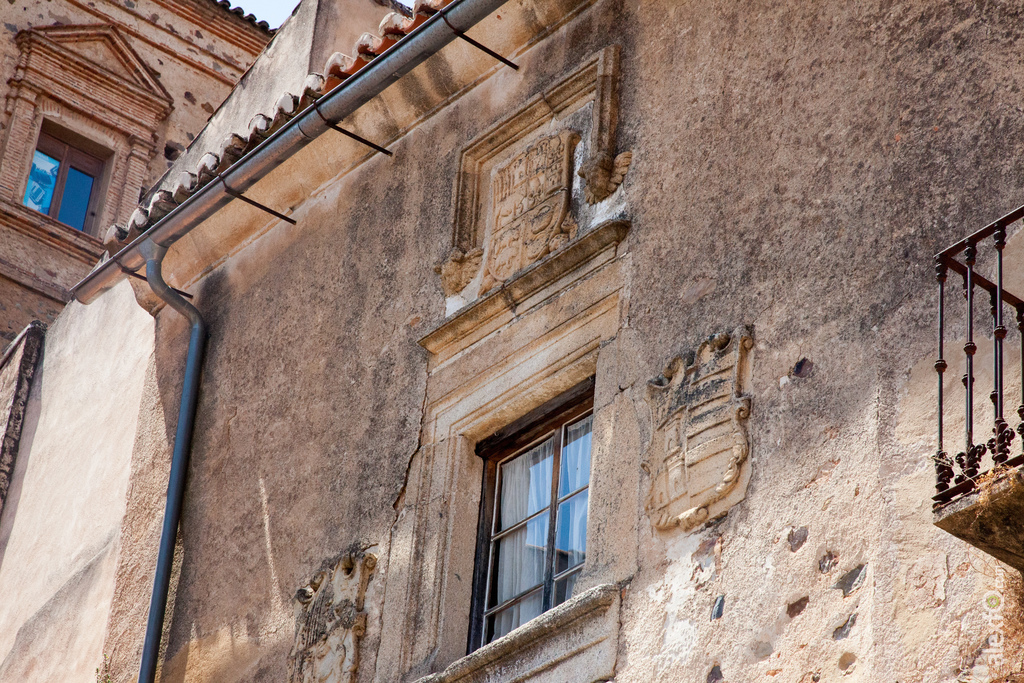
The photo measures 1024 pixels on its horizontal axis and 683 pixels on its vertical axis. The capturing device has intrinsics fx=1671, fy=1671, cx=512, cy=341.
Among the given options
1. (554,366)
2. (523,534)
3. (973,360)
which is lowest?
(973,360)

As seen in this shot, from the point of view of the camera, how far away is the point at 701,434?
6.03 meters

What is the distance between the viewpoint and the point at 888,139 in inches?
233

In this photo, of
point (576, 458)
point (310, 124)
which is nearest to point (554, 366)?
point (576, 458)

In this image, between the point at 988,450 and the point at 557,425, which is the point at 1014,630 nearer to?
the point at 988,450

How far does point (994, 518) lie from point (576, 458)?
8.68 ft

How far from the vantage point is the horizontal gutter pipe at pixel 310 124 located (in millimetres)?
8039

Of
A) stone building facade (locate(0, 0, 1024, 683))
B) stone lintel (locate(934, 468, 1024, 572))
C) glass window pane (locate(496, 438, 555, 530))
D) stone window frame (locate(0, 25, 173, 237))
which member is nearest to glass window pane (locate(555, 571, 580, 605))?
stone building facade (locate(0, 0, 1024, 683))

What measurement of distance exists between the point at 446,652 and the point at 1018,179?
2.98m

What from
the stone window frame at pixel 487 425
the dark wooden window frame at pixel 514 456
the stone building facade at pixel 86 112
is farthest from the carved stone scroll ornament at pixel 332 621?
the stone building facade at pixel 86 112

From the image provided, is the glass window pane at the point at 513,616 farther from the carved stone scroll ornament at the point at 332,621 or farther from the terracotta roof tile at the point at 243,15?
the terracotta roof tile at the point at 243,15

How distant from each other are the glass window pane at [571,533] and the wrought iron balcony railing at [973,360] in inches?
74.4

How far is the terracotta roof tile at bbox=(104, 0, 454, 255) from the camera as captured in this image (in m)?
8.50

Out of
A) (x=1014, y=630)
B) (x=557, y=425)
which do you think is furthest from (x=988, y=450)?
(x=557, y=425)

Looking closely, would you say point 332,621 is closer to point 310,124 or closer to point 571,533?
point 571,533
